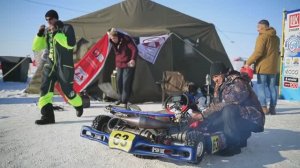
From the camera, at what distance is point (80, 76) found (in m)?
8.15

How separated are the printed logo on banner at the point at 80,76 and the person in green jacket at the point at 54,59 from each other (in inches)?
109

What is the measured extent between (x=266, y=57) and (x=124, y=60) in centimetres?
312

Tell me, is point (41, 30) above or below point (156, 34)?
below

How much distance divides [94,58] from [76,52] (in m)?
1.11

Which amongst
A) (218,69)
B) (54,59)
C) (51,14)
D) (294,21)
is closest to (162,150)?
(218,69)

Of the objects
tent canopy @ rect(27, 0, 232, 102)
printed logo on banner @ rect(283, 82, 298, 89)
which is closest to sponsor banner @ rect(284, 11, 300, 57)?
printed logo on banner @ rect(283, 82, 298, 89)

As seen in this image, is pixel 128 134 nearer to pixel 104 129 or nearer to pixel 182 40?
pixel 104 129

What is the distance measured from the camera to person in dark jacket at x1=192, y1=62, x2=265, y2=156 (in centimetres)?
343

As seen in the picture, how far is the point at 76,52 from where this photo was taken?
8.95 m

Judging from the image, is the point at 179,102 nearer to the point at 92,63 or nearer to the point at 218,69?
the point at 218,69

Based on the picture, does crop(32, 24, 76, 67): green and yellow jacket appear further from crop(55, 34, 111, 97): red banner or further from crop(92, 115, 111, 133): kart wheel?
crop(55, 34, 111, 97): red banner

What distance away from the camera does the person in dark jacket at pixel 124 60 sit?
6.32 metres

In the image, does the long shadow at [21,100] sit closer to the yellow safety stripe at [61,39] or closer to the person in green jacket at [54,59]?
the person in green jacket at [54,59]

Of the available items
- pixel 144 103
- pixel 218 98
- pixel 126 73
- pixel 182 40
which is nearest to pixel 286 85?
pixel 182 40
